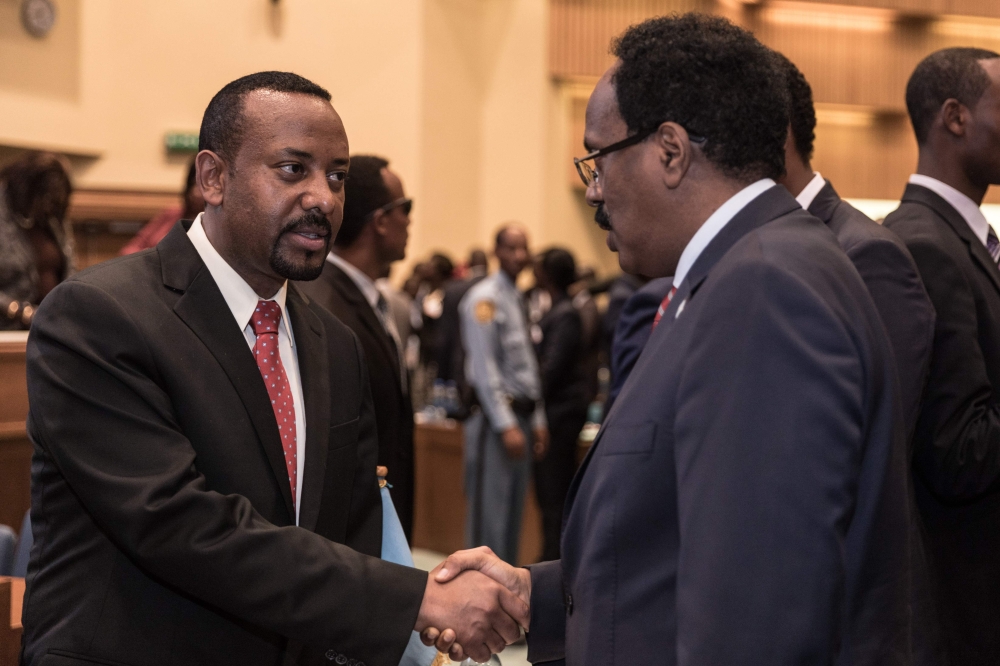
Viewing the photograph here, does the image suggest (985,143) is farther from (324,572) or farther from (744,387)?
(324,572)

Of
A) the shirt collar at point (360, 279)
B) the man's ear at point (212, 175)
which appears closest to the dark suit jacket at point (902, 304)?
the man's ear at point (212, 175)

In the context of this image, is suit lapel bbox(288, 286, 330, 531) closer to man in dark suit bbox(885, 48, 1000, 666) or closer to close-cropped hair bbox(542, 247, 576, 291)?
man in dark suit bbox(885, 48, 1000, 666)

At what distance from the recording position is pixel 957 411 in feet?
7.05

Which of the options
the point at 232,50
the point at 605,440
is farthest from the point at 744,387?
the point at 232,50

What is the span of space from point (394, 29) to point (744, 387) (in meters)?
12.4

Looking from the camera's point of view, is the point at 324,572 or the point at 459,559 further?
the point at 459,559

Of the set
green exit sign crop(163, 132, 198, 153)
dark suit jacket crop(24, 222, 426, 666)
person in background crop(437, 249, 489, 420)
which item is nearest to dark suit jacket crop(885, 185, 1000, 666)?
dark suit jacket crop(24, 222, 426, 666)

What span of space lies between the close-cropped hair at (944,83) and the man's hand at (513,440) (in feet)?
10.4

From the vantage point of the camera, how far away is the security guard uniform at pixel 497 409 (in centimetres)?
552

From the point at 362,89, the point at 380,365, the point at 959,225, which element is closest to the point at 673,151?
the point at 959,225

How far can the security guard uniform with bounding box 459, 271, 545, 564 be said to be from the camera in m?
5.52

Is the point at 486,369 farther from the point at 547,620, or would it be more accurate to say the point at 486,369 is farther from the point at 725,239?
the point at 725,239

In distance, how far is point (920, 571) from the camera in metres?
2.00

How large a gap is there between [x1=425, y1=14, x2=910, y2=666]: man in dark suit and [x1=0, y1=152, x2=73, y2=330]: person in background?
3892mm
